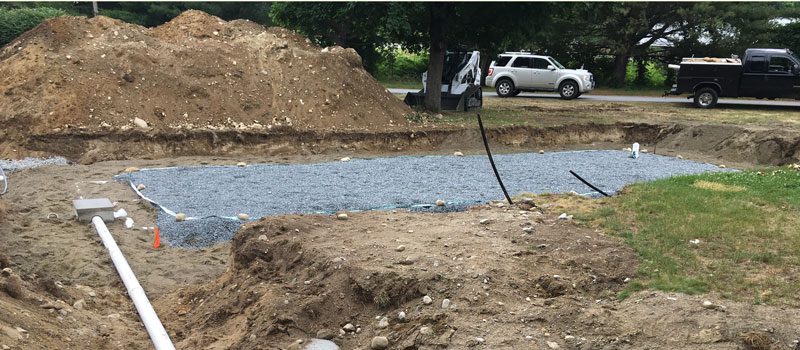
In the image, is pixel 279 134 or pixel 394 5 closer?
pixel 279 134

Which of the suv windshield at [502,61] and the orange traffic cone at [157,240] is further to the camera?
the suv windshield at [502,61]

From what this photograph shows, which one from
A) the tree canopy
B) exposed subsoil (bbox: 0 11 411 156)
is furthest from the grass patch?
the tree canopy

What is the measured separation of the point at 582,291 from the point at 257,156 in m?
9.14

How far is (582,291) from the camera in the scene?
16.6 ft

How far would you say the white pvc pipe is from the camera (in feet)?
16.2

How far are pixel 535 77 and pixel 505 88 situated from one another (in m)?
1.12

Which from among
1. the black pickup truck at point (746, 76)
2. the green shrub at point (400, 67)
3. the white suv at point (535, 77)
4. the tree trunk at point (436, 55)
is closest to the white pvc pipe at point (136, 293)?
the tree trunk at point (436, 55)

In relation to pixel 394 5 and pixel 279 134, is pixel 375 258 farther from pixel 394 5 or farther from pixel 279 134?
pixel 394 5

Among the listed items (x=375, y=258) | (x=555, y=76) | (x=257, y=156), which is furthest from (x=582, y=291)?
(x=555, y=76)

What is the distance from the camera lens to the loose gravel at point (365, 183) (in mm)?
8523

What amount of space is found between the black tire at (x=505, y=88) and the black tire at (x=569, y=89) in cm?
168

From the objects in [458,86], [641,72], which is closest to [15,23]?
[458,86]

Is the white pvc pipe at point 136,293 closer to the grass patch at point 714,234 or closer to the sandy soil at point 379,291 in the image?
the sandy soil at point 379,291

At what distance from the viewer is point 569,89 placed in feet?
78.4
